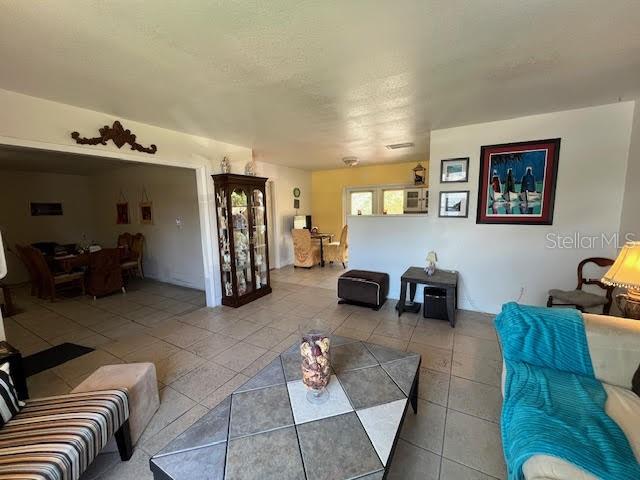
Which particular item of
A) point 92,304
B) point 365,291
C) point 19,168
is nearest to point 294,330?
point 365,291

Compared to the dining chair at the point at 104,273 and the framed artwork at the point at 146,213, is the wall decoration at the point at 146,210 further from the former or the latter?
the dining chair at the point at 104,273

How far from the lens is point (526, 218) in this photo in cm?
308

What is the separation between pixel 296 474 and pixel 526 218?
345 cm

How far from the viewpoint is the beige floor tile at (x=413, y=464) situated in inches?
55.1

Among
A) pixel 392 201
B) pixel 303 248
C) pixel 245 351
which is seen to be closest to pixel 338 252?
pixel 303 248

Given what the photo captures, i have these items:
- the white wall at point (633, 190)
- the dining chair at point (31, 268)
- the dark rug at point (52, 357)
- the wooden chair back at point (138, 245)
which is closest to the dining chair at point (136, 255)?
the wooden chair back at point (138, 245)

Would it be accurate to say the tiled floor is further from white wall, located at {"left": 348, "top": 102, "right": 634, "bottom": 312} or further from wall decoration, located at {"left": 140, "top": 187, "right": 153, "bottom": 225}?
wall decoration, located at {"left": 140, "top": 187, "right": 153, "bottom": 225}

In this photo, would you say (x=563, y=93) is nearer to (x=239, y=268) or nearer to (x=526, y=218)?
(x=526, y=218)

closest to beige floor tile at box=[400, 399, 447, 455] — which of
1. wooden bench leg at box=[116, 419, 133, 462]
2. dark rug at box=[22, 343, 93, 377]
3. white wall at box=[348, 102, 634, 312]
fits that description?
wooden bench leg at box=[116, 419, 133, 462]

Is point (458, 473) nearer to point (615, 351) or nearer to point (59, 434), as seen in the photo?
point (615, 351)

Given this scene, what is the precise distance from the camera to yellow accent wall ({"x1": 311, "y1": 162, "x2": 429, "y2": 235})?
653 centimetres

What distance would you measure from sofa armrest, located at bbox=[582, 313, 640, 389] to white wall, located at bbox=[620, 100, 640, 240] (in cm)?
149

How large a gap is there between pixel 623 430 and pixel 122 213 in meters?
7.51

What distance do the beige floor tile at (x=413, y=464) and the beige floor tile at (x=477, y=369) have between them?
0.88 meters
